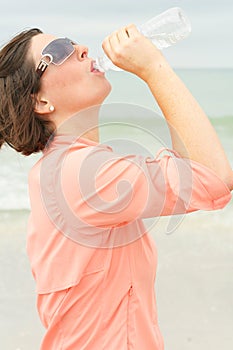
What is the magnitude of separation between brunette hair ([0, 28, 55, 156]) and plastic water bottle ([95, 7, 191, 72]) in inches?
17.4

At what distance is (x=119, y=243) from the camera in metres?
2.18

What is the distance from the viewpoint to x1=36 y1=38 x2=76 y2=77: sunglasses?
7.38ft

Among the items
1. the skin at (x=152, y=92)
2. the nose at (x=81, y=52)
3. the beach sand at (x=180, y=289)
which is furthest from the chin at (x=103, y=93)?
the beach sand at (x=180, y=289)

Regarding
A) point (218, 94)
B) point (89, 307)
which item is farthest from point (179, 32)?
point (218, 94)

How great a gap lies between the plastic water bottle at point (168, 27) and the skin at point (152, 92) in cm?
40

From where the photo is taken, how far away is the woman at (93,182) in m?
1.99

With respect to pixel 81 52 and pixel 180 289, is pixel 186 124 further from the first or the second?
pixel 180 289

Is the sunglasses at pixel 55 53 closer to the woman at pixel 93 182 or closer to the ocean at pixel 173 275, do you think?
the woman at pixel 93 182

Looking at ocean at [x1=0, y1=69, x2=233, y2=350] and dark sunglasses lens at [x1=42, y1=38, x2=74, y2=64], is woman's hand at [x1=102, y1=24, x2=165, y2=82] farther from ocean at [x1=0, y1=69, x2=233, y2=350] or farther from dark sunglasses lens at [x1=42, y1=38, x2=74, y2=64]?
ocean at [x1=0, y1=69, x2=233, y2=350]

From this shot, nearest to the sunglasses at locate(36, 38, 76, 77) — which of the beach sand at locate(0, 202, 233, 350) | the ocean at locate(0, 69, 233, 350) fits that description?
the ocean at locate(0, 69, 233, 350)

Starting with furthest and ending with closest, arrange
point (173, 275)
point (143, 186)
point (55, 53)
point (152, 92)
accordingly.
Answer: point (173, 275) < point (55, 53) < point (152, 92) < point (143, 186)

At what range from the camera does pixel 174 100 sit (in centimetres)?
205

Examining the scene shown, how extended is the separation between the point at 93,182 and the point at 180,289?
328 cm

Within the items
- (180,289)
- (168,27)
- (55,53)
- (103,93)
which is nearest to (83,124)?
(103,93)
